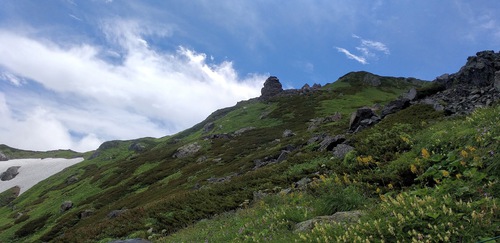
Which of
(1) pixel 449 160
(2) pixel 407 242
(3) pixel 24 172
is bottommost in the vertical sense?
(2) pixel 407 242

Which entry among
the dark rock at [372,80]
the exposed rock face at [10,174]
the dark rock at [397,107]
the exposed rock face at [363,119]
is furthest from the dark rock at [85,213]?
the dark rock at [372,80]

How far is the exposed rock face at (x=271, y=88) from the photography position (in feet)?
477

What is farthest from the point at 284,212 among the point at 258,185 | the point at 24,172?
the point at 24,172

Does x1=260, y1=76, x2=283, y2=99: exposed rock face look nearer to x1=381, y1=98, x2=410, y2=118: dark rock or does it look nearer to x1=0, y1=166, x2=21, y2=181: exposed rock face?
x1=0, y1=166, x2=21, y2=181: exposed rock face

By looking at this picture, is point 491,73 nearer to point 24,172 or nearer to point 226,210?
point 226,210

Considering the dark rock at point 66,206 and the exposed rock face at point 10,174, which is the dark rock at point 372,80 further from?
the exposed rock face at point 10,174

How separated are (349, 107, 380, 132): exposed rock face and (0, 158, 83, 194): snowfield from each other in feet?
342

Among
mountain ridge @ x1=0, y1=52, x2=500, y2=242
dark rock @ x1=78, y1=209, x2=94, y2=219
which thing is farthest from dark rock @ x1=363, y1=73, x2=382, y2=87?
dark rock @ x1=78, y1=209, x2=94, y2=219

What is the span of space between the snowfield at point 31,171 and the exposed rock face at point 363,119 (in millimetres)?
104174

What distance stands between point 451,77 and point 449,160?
27.1m

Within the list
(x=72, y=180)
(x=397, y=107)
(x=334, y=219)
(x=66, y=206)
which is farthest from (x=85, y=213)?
(x=72, y=180)

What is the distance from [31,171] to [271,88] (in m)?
98.0

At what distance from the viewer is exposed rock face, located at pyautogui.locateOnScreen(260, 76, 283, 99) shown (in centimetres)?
14525

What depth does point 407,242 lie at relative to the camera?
20.1ft
